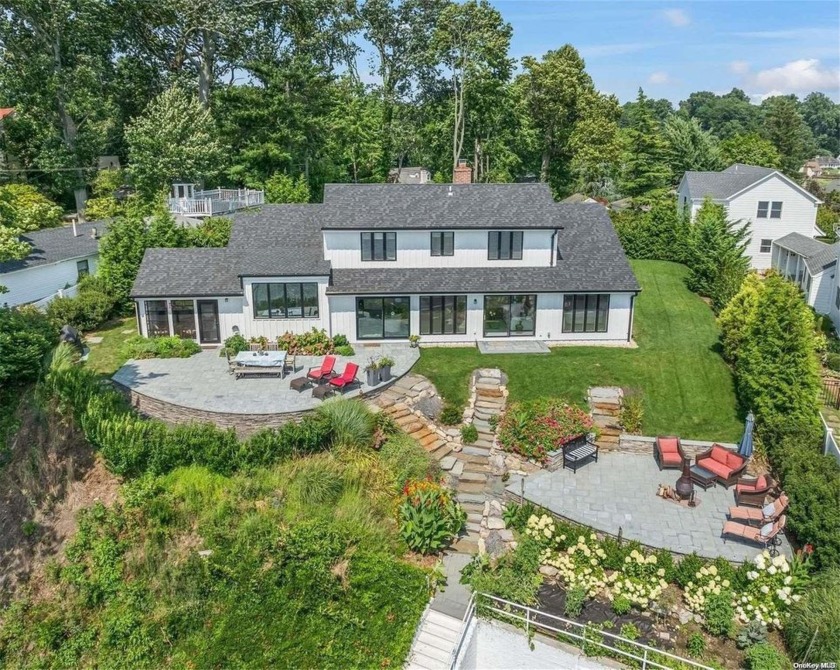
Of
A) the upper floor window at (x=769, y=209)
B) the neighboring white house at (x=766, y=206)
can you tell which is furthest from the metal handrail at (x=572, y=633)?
the upper floor window at (x=769, y=209)

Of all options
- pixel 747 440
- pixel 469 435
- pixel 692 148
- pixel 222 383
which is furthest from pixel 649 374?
pixel 692 148

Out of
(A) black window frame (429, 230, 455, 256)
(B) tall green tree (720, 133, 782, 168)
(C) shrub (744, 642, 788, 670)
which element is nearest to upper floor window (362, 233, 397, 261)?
(A) black window frame (429, 230, 455, 256)

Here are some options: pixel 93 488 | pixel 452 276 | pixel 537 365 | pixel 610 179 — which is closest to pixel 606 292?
pixel 537 365

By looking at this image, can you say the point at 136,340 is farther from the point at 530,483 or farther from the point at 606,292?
the point at 606,292

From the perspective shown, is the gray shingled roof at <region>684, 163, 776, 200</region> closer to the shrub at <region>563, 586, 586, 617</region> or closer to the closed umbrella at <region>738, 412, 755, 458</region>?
the closed umbrella at <region>738, 412, 755, 458</region>

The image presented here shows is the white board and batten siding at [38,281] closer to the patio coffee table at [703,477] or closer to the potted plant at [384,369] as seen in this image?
the potted plant at [384,369]

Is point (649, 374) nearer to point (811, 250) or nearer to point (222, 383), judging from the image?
point (222, 383)
